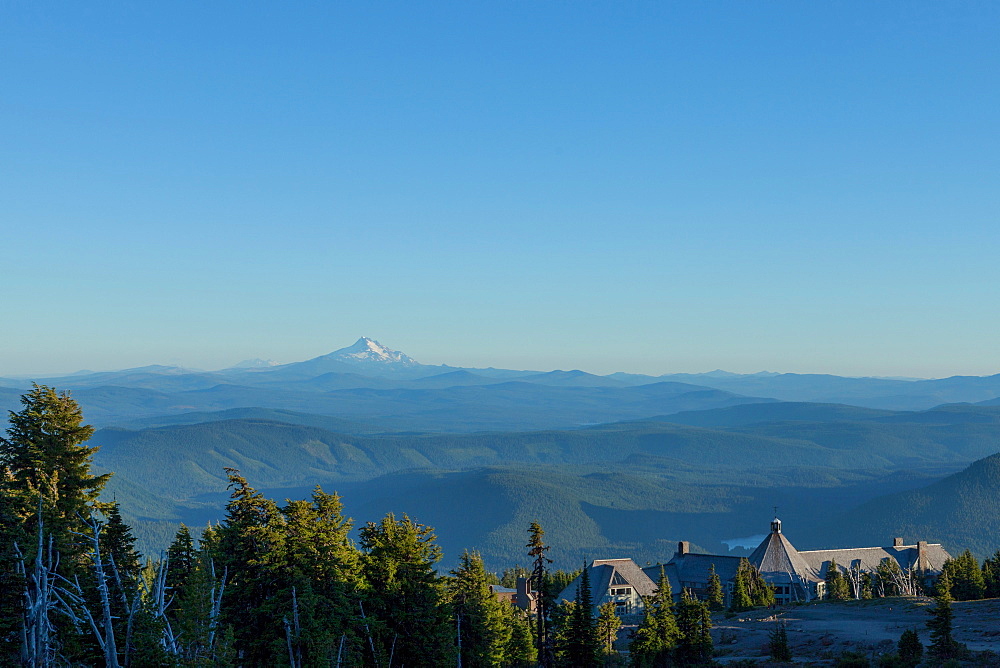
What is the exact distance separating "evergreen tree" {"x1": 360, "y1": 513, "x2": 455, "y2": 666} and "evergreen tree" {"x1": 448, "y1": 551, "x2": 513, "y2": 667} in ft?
16.6

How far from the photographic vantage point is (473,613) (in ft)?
171

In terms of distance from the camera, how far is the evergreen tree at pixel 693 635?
60031 mm

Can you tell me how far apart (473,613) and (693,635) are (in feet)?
59.5

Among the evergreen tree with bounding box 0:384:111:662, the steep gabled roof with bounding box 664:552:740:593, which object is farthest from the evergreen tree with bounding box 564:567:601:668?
the steep gabled roof with bounding box 664:552:740:593

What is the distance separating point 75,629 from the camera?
31.8m

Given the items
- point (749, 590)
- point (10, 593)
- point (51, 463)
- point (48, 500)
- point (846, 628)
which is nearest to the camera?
point (10, 593)

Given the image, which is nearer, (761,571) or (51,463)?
(51,463)

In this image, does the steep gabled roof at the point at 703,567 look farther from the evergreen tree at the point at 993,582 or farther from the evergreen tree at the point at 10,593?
the evergreen tree at the point at 10,593

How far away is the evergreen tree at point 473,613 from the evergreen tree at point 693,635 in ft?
45.0

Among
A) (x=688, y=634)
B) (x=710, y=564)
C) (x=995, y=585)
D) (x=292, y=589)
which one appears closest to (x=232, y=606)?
(x=292, y=589)

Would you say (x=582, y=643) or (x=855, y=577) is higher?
(x=582, y=643)

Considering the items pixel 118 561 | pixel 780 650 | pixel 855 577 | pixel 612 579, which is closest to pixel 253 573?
pixel 118 561

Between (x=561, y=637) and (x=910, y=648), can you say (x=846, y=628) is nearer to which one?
(x=910, y=648)

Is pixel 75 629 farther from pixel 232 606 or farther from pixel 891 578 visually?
pixel 891 578
